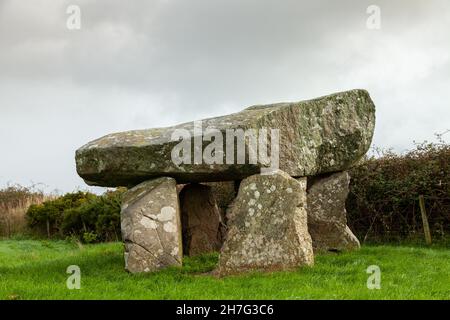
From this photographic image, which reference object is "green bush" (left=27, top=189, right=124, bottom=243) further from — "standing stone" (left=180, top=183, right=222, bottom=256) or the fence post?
the fence post

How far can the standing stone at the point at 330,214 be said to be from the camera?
14812 millimetres

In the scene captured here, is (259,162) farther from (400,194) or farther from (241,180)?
(400,194)

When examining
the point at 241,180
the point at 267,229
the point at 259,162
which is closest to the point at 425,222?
the point at 241,180

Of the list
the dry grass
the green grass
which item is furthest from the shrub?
the green grass

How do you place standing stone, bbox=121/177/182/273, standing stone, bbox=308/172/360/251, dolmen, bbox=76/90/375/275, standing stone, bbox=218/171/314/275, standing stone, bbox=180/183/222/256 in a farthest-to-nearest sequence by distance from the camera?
standing stone, bbox=308/172/360/251 < standing stone, bbox=180/183/222/256 < standing stone, bbox=121/177/182/273 < dolmen, bbox=76/90/375/275 < standing stone, bbox=218/171/314/275

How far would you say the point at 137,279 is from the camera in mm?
11141

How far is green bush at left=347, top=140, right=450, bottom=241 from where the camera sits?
16906 millimetres

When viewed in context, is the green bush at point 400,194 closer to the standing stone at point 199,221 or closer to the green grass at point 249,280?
the green grass at point 249,280

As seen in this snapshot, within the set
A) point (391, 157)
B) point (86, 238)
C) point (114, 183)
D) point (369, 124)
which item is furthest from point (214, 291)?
point (86, 238)

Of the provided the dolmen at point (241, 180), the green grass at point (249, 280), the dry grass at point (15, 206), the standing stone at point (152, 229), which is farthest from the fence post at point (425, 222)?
the dry grass at point (15, 206)

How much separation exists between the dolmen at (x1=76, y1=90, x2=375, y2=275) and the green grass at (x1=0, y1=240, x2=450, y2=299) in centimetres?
59

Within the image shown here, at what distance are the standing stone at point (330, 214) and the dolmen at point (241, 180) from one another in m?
0.02

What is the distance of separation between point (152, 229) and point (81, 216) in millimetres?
12446
